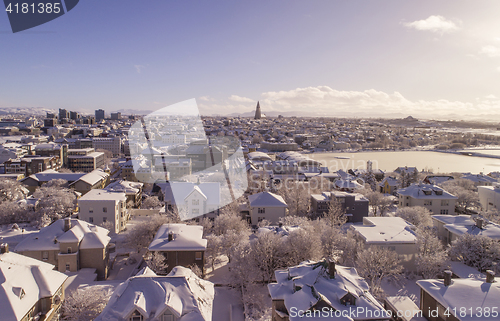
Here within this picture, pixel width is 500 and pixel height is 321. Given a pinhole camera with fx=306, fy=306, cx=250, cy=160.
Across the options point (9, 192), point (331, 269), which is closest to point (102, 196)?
point (9, 192)

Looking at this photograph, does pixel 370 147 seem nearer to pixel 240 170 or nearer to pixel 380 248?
pixel 240 170

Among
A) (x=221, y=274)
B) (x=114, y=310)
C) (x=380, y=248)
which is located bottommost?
(x=221, y=274)

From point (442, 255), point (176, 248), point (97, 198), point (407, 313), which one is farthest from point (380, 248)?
point (97, 198)

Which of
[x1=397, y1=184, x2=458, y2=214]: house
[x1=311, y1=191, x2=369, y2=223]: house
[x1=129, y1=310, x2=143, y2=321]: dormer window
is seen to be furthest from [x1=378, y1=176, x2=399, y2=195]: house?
[x1=129, y1=310, x2=143, y2=321]: dormer window

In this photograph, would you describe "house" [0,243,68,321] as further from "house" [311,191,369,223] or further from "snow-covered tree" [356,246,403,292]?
"house" [311,191,369,223]

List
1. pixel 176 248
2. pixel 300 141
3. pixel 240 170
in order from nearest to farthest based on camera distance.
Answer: pixel 176 248, pixel 240 170, pixel 300 141

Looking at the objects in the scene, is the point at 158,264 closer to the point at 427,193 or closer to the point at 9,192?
the point at 9,192
